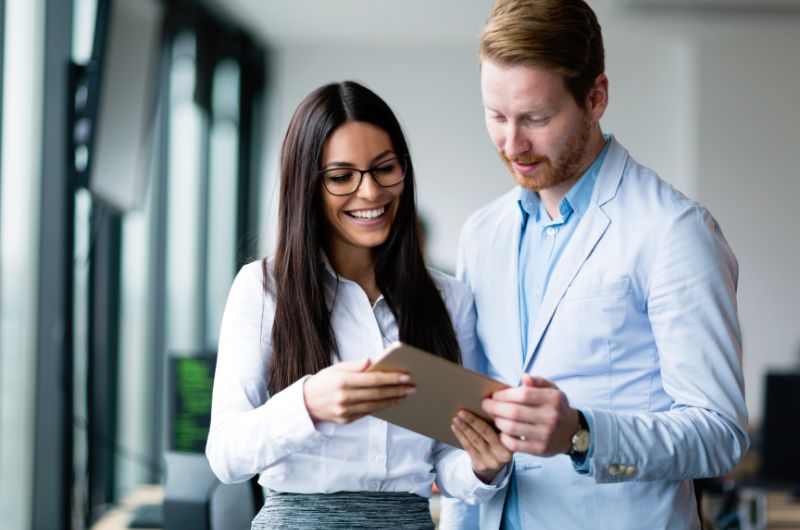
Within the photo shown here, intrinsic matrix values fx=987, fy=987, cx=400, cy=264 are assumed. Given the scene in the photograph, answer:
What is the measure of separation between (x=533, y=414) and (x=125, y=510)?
207 centimetres

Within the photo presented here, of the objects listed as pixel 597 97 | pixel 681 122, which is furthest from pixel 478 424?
pixel 681 122

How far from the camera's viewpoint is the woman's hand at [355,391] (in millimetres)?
1454

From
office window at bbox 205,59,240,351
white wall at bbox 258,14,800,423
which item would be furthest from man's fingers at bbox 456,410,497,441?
white wall at bbox 258,14,800,423

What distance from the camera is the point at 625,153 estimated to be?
74.9 inches

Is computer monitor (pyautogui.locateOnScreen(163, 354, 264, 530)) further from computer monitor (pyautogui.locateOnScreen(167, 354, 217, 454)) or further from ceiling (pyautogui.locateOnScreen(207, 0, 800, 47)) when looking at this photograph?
ceiling (pyautogui.locateOnScreen(207, 0, 800, 47))

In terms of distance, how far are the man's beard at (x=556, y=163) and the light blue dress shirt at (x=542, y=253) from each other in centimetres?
4

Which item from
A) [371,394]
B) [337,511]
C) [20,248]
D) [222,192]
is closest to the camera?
[371,394]

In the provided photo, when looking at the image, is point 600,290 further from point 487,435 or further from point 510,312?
point 487,435

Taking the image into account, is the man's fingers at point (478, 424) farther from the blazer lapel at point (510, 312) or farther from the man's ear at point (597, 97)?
the man's ear at point (597, 97)

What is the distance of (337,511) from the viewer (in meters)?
1.69

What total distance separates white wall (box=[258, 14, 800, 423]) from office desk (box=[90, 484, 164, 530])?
Result: 4.16 meters

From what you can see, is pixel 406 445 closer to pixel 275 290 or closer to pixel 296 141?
pixel 275 290

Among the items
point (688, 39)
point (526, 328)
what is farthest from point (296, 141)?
point (688, 39)

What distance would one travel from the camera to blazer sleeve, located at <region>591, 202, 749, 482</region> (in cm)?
160
